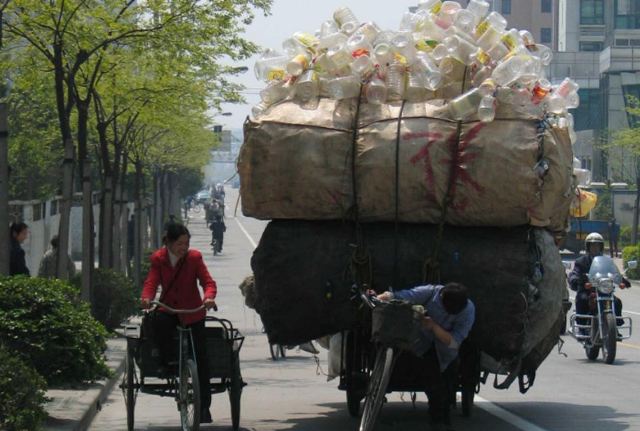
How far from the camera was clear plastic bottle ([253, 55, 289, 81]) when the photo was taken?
37.2 feet

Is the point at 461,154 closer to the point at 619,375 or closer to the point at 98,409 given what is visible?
the point at 98,409

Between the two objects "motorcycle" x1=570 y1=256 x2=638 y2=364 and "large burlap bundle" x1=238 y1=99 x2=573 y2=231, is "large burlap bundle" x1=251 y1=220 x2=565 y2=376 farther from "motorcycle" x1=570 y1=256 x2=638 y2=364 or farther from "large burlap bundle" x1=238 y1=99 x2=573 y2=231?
"motorcycle" x1=570 y1=256 x2=638 y2=364

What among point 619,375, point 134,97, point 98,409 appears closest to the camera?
point 98,409

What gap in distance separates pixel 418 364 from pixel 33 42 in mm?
10029

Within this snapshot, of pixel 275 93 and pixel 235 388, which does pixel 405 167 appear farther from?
pixel 235 388

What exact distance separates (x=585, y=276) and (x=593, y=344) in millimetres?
Result: 955

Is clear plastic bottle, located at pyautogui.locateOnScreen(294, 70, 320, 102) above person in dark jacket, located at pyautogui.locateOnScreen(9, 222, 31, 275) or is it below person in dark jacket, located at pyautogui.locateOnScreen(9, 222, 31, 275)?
above

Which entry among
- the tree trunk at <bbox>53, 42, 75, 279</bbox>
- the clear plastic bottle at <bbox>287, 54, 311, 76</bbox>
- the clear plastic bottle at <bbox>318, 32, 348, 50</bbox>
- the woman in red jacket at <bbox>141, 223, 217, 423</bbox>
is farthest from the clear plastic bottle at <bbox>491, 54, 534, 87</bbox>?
the tree trunk at <bbox>53, 42, 75, 279</bbox>

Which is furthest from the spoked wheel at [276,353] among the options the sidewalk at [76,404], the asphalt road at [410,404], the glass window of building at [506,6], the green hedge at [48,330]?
the glass window of building at [506,6]

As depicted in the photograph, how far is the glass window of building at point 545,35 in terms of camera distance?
13112 cm

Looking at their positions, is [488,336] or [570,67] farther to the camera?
[570,67]

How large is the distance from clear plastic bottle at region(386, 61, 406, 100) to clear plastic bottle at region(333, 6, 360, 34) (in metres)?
0.63

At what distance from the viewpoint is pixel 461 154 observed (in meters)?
10.4

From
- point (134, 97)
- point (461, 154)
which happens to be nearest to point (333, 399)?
point (461, 154)
